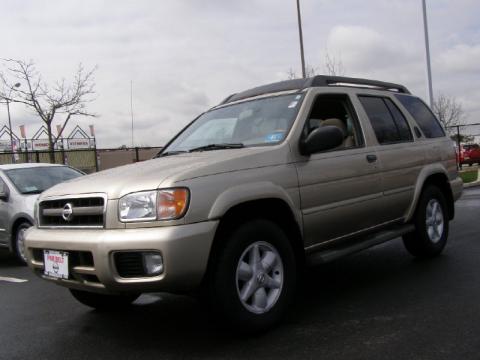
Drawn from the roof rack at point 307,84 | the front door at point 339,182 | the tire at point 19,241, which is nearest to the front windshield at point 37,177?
the tire at point 19,241

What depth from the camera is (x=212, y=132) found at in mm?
4910

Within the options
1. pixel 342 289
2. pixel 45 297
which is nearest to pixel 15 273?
pixel 45 297

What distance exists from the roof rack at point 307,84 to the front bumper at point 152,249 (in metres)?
1.86

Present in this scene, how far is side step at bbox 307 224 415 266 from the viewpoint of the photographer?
4.25 m

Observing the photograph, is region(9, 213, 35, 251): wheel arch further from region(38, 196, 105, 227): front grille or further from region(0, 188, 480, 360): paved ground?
region(38, 196, 105, 227): front grille

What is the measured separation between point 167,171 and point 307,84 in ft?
5.66

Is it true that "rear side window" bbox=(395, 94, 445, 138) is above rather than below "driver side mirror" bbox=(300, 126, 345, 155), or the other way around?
above

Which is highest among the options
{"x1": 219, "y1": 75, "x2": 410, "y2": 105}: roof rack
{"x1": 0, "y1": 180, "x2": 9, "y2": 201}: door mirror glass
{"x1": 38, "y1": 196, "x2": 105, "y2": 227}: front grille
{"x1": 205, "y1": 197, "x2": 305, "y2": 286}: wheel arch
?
{"x1": 219, "y1": 75, "x2": 410, "y2": 105}: roof rack

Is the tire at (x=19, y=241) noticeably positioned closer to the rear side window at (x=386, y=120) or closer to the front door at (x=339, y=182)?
the front door at (x=339, y=182)

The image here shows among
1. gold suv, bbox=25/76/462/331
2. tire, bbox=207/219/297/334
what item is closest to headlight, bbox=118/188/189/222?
gold suv, bbox=25/76/462/331

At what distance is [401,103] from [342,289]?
2.22 meters

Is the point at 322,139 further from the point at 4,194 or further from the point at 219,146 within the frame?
the point at 4,194

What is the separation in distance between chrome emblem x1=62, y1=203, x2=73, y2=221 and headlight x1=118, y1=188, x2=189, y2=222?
501mm

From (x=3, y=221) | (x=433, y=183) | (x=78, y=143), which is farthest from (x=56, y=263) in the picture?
(x=78, y=143)
